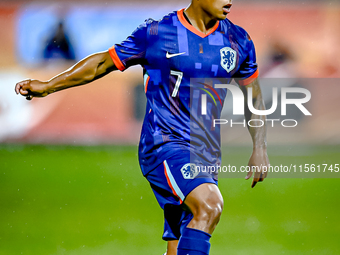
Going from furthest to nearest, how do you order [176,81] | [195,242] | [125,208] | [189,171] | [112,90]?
1. [112,90]
2. [125,208]
3. [176,81]
4. [189,171]
5. [195,242]

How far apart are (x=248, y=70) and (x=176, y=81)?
0.52 metres

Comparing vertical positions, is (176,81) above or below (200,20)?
below

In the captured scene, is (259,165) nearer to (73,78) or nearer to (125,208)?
(73,78)

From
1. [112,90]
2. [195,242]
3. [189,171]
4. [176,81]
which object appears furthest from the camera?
[112,90]

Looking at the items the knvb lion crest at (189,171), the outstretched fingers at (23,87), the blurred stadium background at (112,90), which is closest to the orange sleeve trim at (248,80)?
the knvb lion crest at (189,171)

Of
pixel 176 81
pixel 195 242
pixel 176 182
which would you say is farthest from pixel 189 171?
pixel 176 81

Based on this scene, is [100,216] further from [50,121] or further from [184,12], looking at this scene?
[50,121]

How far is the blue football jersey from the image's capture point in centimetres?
258

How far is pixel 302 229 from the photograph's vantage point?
4535 mm

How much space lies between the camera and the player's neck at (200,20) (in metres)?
2.68

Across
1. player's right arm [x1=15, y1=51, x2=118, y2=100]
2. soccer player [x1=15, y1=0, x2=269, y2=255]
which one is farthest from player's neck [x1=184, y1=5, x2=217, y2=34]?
player's right arm [x1=15, y1=51, x2=118, y2=100]

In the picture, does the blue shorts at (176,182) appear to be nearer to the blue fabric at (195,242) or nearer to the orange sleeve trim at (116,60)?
the blue fabric at (195,242)

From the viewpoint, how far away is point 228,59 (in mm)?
2678

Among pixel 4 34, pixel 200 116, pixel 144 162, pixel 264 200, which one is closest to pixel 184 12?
pixel 200 116
